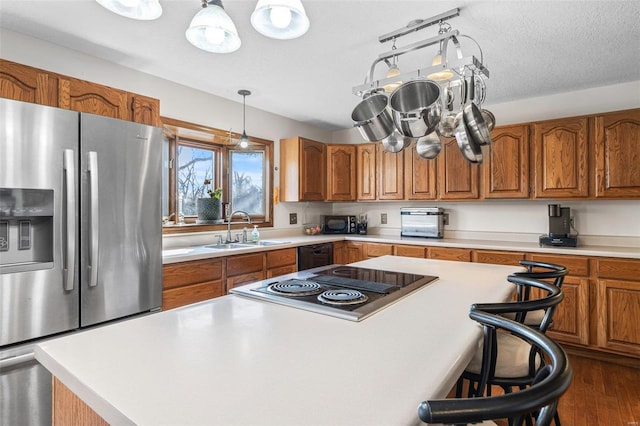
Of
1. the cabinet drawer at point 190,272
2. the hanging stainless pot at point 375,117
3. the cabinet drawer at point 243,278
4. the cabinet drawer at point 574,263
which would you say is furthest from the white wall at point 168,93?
the cabinet drawer at point 574,263

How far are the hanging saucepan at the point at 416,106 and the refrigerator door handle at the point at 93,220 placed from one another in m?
1.62

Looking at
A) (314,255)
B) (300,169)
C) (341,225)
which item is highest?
(300,169)

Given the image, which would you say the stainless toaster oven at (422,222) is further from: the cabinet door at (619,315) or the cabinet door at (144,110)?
the cabinet door at (144,110)

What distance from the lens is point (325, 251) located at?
395 centimetres

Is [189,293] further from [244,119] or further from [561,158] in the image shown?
[561,158]

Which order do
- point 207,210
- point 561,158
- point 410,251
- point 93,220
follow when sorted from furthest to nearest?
point 410,251
point 207,210
point 561,158
point 93,220

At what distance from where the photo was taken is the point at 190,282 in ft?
8.43

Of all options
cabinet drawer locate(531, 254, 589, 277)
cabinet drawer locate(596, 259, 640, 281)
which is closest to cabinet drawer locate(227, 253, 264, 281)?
cabinet drawer locate(531, 254, 589, 277)

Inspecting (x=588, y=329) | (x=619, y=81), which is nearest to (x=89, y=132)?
(x=588, y=329)

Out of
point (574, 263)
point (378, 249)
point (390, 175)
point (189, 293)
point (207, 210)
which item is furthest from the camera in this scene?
point (390, 175)

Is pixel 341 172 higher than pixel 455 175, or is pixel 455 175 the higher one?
pixel 341 172

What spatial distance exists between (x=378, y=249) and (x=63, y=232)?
2945 millimetres

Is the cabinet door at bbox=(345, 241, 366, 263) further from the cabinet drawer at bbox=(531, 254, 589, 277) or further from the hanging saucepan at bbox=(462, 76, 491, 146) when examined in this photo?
the hanging saucepan at bbox=(462, 76, 491, 146)

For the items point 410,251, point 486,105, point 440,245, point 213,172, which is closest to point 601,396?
point 440,245
